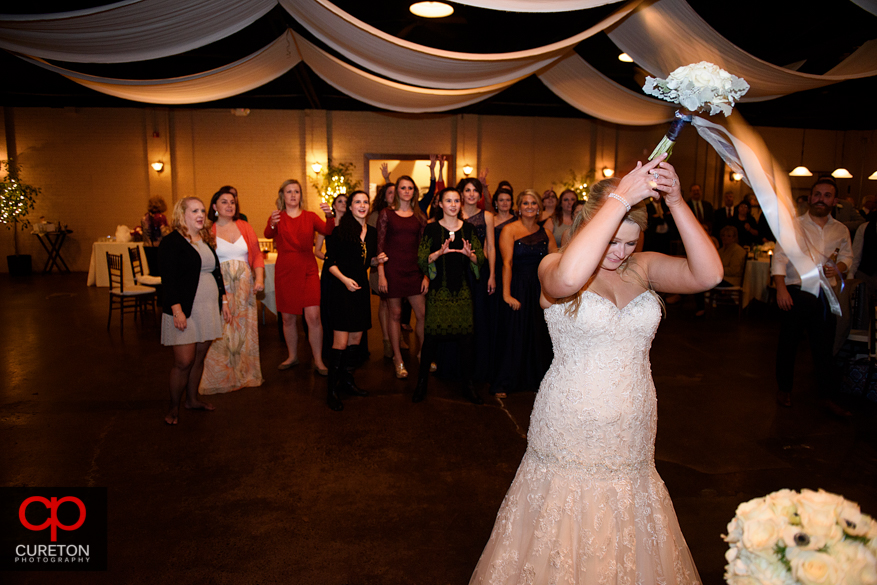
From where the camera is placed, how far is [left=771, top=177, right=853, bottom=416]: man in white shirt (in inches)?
151

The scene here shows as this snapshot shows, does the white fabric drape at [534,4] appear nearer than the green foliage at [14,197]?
Yes

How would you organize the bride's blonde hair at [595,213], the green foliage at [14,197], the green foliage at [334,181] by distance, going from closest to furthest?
the bride's blonde hair at [595,213] → the green foliage at [14,197] → the green foliage at [334,181]

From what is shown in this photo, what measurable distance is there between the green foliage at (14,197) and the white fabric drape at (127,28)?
813 cm

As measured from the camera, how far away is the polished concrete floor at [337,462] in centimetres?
239

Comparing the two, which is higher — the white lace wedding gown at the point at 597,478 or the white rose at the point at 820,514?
the white rose at the point at 820,514

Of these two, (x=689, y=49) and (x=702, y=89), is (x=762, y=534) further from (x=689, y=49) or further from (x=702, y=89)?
(x=689, y=49)

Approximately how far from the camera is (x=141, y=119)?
12.4 metres

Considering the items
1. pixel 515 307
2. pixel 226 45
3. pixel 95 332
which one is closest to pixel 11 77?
pixel 226 45

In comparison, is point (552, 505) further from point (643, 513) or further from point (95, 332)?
point (95, 332)

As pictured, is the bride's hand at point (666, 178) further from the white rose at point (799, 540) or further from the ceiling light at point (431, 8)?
the ceiling light at point (431, 8)

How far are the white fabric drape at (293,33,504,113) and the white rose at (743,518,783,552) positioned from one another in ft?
17.5

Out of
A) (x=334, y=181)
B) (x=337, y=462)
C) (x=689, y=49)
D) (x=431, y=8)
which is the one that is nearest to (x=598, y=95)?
(x=689, y=49)

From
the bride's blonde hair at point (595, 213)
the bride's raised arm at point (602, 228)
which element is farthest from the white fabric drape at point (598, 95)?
the bride's raised arm at point (602, 228)

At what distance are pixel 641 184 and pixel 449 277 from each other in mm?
2664
